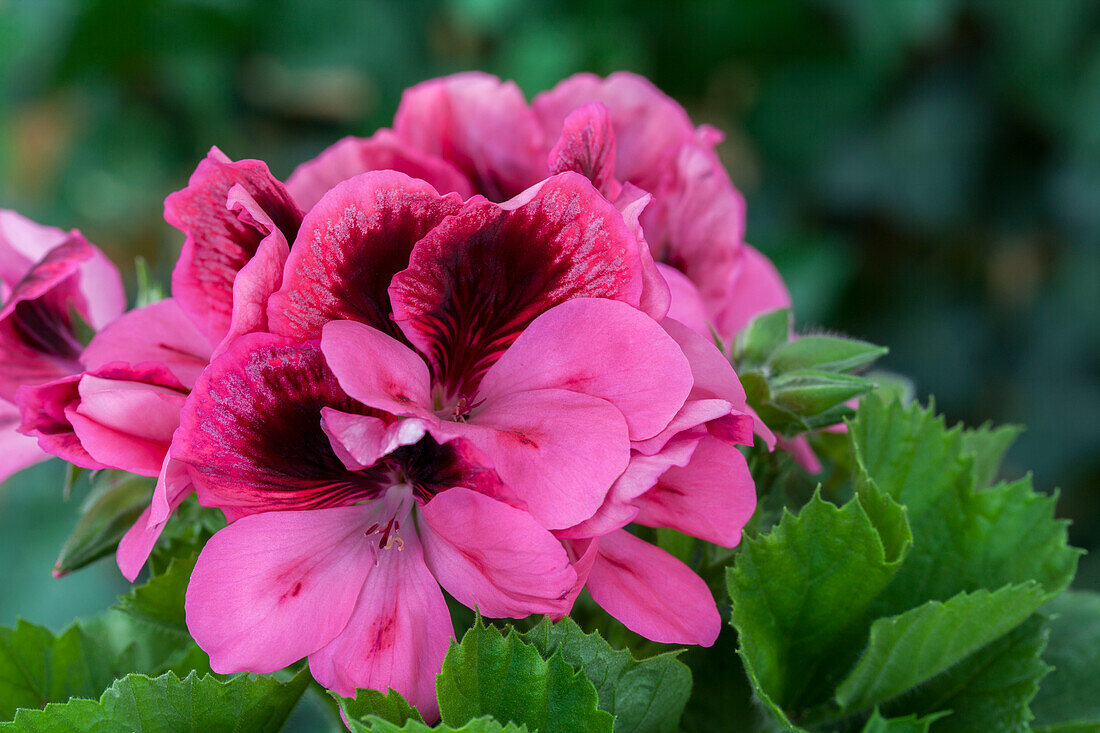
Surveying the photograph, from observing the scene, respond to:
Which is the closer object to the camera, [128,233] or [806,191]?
[806,191]

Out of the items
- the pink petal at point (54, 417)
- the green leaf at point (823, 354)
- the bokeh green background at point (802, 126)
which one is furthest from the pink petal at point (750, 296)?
the bokeh green background at point (802, 126)

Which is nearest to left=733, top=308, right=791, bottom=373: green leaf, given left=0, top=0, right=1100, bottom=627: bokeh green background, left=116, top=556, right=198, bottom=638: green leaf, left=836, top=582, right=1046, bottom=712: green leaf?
left=836, top=582, right=1046, bottom=712: green leaf

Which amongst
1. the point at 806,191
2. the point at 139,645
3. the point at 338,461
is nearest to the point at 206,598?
the point at 338,461

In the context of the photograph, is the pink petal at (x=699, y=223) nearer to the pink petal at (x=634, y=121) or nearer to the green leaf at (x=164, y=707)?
the pink petal at (x=634, y=121)

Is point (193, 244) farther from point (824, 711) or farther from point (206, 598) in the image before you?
point (824, 711)

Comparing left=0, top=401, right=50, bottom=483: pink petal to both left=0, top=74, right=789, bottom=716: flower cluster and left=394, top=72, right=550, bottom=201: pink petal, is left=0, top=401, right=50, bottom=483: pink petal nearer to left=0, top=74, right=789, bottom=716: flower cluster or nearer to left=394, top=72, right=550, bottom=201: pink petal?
left=0, top=74, right=789, bottom=716: flower cluster

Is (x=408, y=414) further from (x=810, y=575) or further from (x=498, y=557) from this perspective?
(x=810, y=575)
